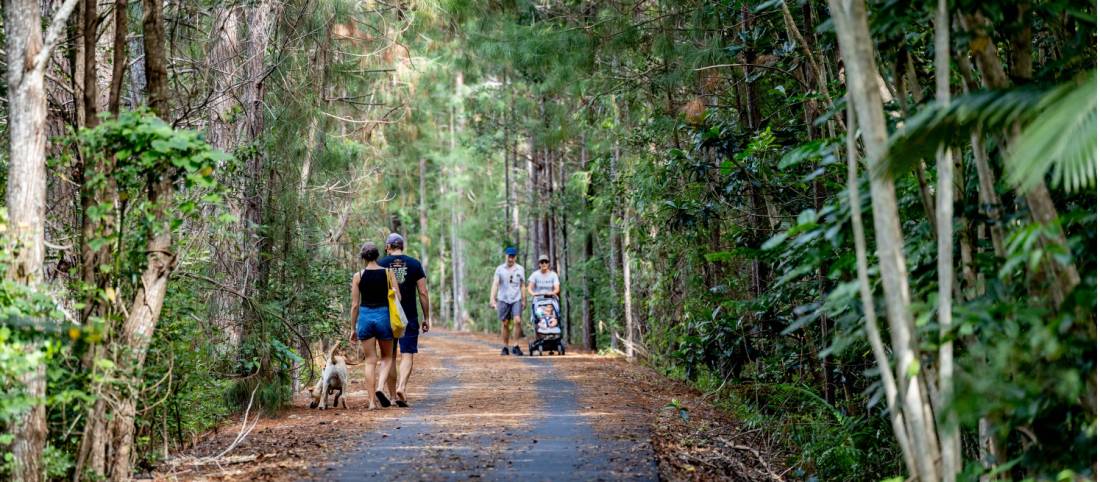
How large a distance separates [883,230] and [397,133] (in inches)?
952

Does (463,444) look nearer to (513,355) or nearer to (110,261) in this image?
(110,261)

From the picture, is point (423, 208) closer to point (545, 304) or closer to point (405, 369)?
point (545, 304)

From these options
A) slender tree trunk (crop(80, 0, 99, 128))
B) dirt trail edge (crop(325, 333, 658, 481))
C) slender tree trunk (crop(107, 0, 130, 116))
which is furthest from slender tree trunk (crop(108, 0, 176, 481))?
dirt trail edge (crop(325, 333, 658, 481))

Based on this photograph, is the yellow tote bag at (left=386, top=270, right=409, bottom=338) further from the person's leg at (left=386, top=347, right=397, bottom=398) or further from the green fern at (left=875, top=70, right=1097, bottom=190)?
the green fern at (left=875, top=70, right=1097, bottom=190)

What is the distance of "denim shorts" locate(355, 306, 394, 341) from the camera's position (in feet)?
38.8

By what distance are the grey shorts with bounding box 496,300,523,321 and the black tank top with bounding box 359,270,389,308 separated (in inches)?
387

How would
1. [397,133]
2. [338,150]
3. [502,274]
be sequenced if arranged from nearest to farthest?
1. [338,150]
2. [502,274]
3. [397,133]

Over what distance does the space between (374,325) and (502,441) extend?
10.5 ft

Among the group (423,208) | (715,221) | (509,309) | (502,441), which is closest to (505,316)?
(509,309)

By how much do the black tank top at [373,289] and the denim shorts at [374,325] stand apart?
85 millimetres

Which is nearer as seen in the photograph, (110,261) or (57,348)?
(57,348)

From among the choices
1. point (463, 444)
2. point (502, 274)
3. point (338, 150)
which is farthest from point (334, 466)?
point (502, 274)

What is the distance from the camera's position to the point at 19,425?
6.23 m

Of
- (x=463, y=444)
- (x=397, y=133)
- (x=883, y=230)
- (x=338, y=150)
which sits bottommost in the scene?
(x=463, y=444)
